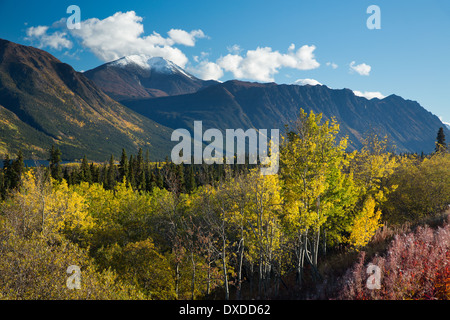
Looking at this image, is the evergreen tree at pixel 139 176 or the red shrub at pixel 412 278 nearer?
the red shrub at pixel 412 278

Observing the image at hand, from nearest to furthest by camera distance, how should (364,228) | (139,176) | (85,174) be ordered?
(364,228)
(85,174)
(139,176)

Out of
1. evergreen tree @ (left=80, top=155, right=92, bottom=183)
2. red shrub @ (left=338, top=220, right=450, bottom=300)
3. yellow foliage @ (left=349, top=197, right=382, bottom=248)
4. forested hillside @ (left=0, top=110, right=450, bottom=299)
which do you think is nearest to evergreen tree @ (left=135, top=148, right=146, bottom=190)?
evergreen tree @ (left=80, top=155, right=92, bottom=183)

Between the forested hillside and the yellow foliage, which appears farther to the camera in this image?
the yellow foliage

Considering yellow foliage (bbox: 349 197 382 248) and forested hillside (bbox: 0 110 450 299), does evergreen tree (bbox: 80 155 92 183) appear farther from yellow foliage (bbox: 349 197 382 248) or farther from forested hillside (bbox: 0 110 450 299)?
yellow foliage (bbox: 349 197 382 248)

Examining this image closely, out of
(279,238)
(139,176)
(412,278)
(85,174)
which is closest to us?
(412,278)

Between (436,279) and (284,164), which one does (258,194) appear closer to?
(284,164)

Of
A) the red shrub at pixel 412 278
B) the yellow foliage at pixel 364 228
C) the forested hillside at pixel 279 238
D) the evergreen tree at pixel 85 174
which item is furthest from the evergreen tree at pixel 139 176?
the red shrub at pixel 412 278

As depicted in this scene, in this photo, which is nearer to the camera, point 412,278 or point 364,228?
point 412,278

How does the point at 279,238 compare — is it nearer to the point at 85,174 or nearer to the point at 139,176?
the point at 139,176

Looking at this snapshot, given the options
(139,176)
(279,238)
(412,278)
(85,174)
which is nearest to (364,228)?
(279,238)

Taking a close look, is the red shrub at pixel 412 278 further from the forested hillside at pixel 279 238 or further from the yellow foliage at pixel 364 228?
the yellow foliage at pixel 364 228

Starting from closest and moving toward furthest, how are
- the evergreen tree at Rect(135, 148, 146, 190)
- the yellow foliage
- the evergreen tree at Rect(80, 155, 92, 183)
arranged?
1. the yellow foliage
2. the evergreen tree at Rect(135, 148, 146, 190)
3. the evergreen tree at Rect(80, 155, 92, 183)

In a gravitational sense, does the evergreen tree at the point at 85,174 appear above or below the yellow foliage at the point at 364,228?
above
